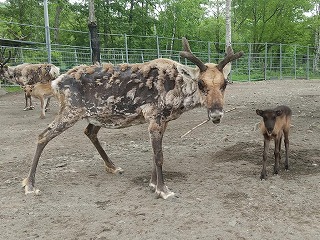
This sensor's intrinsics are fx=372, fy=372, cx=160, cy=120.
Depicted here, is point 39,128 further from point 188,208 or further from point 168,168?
point 188,208

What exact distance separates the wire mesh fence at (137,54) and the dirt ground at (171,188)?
11.1 m

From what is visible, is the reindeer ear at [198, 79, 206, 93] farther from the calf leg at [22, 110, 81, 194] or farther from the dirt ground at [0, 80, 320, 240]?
the calf leg at [22, 110, 81, 194]

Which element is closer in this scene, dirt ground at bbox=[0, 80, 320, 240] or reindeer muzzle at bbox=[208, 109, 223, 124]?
dirt ground at bbox=[0, 80, 320, 240]

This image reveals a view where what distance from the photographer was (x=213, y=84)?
4.56m

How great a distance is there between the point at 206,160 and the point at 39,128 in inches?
196

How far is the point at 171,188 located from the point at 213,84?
1490 mm

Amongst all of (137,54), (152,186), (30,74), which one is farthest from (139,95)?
(137,54)

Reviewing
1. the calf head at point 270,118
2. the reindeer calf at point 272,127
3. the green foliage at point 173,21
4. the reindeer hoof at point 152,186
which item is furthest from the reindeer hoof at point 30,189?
the green foliage at point 173,21

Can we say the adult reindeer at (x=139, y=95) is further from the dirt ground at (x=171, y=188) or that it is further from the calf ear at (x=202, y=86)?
the dirt ground at (x=171, y=188)

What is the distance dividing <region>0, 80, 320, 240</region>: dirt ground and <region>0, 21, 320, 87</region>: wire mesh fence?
1113 cm

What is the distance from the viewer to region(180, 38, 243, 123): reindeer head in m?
→ 4.46

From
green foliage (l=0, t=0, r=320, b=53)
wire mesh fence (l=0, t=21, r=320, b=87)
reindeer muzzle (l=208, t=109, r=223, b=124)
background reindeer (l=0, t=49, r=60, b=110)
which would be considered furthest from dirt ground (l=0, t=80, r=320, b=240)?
green foliage (l=0, t=0, r=320, b=53)

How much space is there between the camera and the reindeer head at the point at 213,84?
4.46 metres

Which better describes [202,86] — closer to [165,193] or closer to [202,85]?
[202,85]
